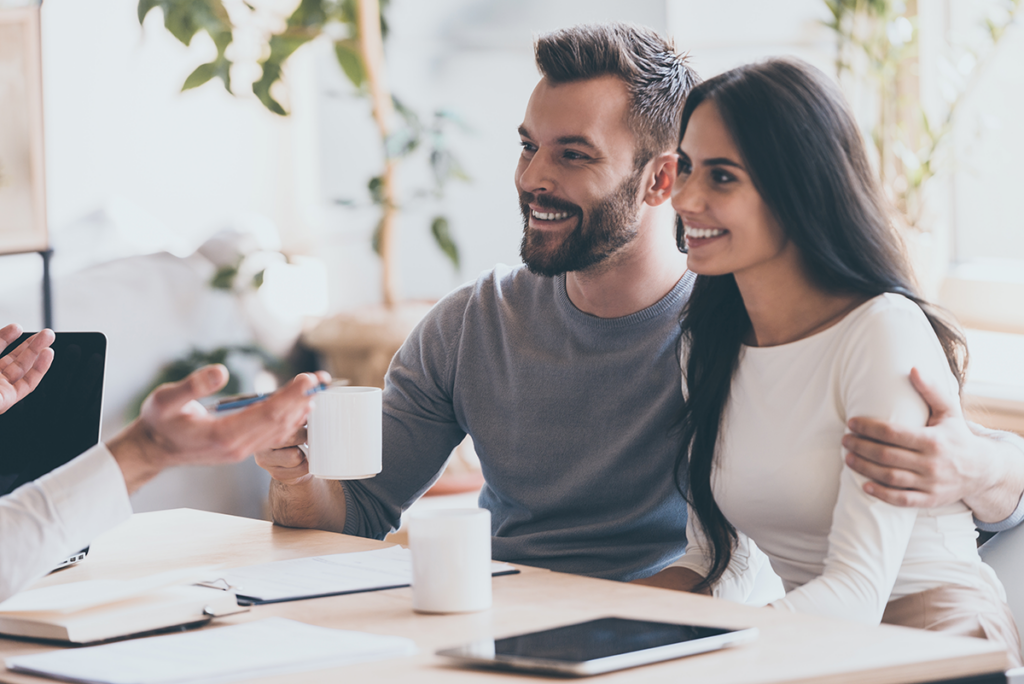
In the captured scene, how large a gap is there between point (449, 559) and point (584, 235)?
2.53 ft

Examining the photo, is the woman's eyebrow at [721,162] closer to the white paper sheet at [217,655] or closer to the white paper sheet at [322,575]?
the white paper sheet at [322,575]

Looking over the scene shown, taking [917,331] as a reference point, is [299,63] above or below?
above

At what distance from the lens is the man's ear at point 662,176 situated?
72.8 inches

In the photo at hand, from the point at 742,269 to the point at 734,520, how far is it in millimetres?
327

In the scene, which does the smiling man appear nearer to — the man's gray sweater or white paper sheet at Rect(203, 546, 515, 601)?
the man's gray sweater

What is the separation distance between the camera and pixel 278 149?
3.87 metres

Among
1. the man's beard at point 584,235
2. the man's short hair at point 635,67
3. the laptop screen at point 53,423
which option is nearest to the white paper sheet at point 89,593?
the laptop screen at point 53,423

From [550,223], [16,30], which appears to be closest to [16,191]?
[16,30]

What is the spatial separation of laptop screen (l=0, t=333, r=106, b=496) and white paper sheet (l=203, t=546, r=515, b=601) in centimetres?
33

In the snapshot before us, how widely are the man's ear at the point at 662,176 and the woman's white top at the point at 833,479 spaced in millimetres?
444

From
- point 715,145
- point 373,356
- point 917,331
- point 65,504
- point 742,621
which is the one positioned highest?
point 715,145

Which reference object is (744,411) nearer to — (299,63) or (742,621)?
(742,621)

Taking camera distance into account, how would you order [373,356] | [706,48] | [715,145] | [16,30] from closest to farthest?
[715,145] → [16,30] → [373,356] → [706,48]

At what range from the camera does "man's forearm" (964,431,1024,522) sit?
4.40ft
